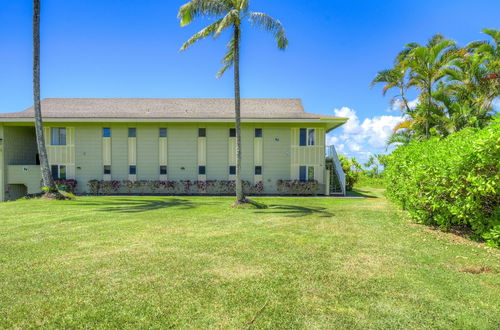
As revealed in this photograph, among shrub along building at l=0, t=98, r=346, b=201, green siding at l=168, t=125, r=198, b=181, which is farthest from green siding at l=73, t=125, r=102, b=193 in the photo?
green siding at l=168, t=125, r=198, b=181

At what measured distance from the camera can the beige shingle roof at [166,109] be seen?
64.8 ft

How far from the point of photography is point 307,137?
802 inches

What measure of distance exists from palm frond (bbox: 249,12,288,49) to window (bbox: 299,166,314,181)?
965 centimetres

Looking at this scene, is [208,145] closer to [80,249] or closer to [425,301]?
[80,249]

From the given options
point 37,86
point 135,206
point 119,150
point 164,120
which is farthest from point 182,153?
point 37,86

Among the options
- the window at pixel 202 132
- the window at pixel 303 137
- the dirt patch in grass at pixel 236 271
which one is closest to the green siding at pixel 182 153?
the window at pixel 202 132

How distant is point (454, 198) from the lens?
707 cm

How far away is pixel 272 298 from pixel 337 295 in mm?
876

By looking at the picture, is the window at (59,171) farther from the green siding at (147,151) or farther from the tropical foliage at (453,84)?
the tropical foliage at (453,84)

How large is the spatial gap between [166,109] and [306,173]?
37.5ft

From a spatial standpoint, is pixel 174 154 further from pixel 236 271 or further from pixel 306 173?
pixel 236 271

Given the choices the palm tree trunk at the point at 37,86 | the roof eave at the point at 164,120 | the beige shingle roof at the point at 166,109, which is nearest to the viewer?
the palm tree trunk at the point at 37,86

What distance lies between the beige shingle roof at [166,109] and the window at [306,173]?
346cm

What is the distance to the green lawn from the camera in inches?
135
